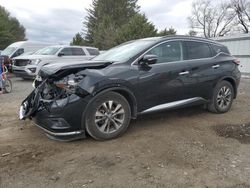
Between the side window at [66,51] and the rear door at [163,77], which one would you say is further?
the side window at [66,51]

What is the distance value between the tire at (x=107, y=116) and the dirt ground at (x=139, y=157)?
0.15 metres

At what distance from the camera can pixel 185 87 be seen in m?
5.33

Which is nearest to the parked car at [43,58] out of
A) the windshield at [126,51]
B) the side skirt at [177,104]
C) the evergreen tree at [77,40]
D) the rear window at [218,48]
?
the windshield at [126,51]

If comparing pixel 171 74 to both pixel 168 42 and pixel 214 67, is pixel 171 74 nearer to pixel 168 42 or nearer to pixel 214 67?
pixel 168 42

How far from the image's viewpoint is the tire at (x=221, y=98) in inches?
235

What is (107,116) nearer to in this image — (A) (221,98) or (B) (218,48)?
(A) (221,98)

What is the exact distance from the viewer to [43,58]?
1316 cm

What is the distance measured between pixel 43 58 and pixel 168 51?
9.14 m

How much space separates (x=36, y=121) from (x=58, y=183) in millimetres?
1521

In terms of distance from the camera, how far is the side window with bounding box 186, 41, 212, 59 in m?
5.65

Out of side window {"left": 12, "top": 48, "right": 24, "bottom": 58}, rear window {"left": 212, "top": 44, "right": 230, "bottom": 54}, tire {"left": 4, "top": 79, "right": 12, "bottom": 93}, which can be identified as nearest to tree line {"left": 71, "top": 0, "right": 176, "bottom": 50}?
side window {"left": 12, "top": 48, "right": 24, "bottom": 58}

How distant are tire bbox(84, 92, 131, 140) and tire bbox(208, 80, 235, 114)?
2274 mm

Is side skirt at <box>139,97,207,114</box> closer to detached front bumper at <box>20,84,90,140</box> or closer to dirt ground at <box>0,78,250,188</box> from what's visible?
dirt ground at <box>0,78,250,188</box>

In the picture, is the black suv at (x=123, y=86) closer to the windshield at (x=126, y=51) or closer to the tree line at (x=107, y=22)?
the windshield at (x=126, y=51)
